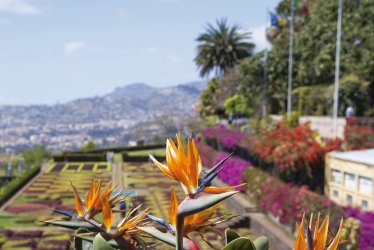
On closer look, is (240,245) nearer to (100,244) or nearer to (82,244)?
(100,244)

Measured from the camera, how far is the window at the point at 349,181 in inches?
591

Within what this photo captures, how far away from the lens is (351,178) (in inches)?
597

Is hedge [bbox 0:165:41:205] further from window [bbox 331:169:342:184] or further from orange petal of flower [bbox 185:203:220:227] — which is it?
orange petal of flower [bbox 185:203:220:227]

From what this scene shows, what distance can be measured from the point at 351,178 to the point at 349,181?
147mm

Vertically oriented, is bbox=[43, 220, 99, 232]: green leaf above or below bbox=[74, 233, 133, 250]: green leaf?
above

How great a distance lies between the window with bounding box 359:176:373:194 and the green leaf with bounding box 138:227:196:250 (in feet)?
44.1

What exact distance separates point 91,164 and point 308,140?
24880 mm

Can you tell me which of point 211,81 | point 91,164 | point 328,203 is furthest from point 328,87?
point 211,81

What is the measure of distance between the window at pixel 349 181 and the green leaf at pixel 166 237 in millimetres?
14274

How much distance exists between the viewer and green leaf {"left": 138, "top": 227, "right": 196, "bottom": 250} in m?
1.45

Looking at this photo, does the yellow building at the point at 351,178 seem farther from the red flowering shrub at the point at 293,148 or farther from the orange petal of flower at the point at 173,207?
the orange petal of flower at the point at 173,207

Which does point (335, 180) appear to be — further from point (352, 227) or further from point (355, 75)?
point (355, 75)

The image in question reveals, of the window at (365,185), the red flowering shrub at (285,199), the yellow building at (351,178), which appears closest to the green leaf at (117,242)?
the red flowering shrub at (285,199)

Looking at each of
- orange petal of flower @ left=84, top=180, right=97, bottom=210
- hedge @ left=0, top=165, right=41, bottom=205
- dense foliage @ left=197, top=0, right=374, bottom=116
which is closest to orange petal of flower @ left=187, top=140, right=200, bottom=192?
orange petal of flower @ left=84, top=180, right=97, bottom=210
